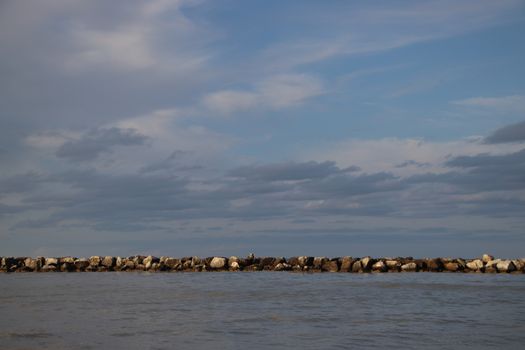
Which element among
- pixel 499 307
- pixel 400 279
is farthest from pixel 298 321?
pixel 400 279

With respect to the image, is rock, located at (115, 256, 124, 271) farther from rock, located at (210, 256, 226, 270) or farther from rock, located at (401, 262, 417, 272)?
rock, located at (401, 262, 417, 272)

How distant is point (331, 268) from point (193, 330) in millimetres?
28864

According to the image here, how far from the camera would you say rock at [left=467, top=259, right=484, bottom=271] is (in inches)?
1597

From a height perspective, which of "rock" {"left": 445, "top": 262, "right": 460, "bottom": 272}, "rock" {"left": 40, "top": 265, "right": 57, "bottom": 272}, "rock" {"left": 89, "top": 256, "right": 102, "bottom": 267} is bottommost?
"rock" {"left": 40, "top": 265, "right": 57, "bottom": 272}

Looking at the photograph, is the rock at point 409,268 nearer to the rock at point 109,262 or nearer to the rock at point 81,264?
the rock at point 109,262

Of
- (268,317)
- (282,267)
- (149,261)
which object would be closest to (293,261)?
(282,267)

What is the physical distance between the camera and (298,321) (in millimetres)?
17375

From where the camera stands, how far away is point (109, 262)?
4997cm

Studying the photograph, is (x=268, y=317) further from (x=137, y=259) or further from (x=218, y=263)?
(x=137, y=259)

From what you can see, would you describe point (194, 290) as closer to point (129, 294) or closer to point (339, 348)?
point (129, 294)

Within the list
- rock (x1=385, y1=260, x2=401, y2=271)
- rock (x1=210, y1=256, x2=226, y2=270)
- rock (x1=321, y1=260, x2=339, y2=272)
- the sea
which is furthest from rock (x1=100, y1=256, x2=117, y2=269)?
rock (x1=385, y1=260, x2=401, y2=271)

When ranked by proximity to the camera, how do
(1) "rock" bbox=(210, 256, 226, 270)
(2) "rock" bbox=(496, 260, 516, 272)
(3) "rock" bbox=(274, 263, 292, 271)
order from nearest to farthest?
(2) "rock" bbox=(496, 260, 516, 272), (3) "rock" bbox=(274, 263, 292, 271), (1) "rock" bbox=(210, 256, 226, 270)

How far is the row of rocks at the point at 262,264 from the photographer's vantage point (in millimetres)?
41250

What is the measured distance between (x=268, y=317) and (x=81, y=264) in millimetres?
35822
